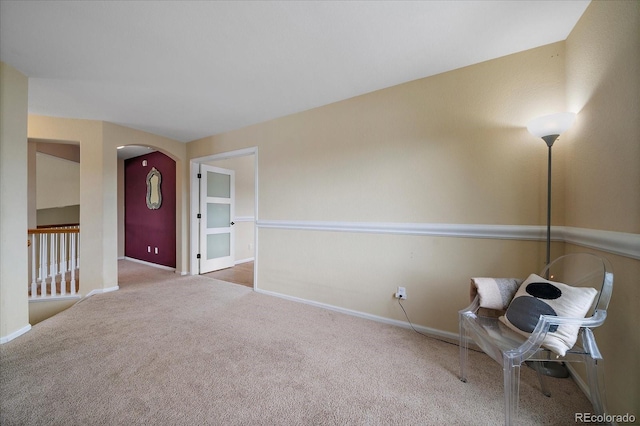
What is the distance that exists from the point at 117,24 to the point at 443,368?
10.2 ft

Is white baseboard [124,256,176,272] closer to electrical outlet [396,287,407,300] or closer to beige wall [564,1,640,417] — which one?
electrical outlet [396,287,407,300]

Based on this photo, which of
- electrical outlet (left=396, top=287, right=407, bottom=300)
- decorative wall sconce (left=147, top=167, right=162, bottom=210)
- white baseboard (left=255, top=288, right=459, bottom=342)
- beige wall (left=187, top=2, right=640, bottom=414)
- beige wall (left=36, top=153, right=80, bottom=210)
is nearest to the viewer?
beige wall (left=187, top=2, right=640, bottom=414)

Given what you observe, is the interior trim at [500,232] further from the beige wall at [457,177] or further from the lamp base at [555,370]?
the lamp base at [555,370]

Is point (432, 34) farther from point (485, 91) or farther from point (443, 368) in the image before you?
point (443, 368)

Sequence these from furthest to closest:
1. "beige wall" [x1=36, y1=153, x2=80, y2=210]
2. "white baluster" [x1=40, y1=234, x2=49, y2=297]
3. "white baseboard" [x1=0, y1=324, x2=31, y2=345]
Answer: "beige wall" [x1=36, y1=153, x2=80, y2=210] → "white baluster" [x1=40, y1=234, x2=49, y2=297] → "white baseboard" [x1=0, y1=324, x2=31, y2=345]

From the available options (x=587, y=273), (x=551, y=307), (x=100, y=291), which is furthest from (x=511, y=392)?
(x=100, y=291)

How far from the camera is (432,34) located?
1543mm

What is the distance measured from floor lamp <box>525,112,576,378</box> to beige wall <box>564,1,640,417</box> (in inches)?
4.5

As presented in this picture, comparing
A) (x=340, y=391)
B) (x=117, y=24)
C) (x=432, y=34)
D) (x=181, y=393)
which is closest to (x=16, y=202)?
(x=117, y=24)

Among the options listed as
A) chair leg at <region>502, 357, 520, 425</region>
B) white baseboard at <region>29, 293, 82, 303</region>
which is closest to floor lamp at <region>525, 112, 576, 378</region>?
chair leg at <region>502, 357, 520, 425</region>

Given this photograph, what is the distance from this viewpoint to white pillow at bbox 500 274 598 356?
1.04 m

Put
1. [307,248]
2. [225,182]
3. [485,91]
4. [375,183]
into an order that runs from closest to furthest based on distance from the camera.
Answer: [485,91]
[375,183]
[307,248]
[225,182]

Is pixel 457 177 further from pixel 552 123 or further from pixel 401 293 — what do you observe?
pixel 401 293

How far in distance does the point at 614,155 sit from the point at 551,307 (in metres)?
0.83
